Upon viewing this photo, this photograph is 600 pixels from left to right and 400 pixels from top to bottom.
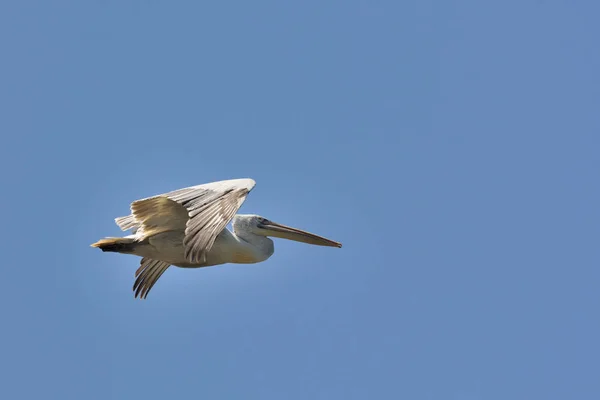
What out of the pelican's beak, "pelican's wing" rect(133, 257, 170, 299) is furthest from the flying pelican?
"pelican's wing" rect(133, 257, 170, 299)

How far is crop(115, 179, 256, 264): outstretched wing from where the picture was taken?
43.3 feet

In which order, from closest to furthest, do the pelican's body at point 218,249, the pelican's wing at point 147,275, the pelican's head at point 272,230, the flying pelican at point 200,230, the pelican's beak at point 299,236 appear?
the flying pelican at point 200,230 → the pelican's body at point 218,249 → the pelican's head at point 272,230 → the pelican's beak at point 299,236 → the pelican's wing at point 147,275

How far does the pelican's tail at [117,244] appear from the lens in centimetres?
1516

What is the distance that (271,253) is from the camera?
15.7 metres

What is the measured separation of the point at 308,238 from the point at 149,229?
2.55 meters

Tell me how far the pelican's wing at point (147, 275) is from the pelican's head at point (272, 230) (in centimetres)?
224

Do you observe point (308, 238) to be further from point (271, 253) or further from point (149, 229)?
point (149, 229)

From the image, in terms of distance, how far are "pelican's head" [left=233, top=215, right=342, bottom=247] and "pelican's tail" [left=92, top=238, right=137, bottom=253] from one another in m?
1.48

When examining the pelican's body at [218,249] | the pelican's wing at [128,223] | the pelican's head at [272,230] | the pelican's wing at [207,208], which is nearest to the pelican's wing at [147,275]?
the pelican's wing at [128,223]

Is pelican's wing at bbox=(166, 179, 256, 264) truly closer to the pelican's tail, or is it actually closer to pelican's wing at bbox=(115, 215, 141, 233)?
the pelican's tail

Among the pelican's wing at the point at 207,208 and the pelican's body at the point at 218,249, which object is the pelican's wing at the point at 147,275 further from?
the pelican's wing at the point at 207,208

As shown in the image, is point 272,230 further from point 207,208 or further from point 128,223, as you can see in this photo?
point 207,208

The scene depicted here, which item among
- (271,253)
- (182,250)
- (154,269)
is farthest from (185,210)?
(154,269)

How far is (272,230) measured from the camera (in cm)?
1600
